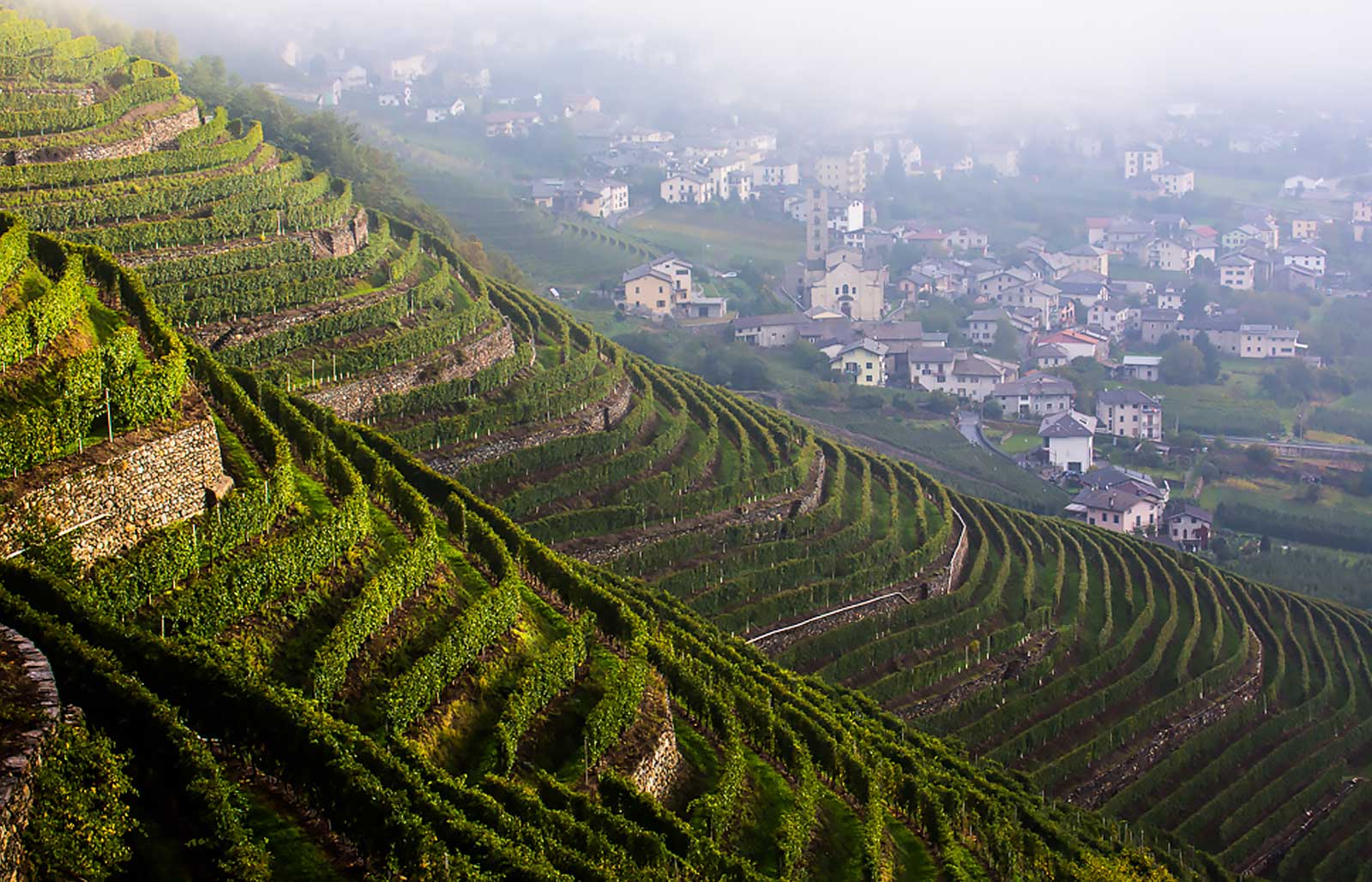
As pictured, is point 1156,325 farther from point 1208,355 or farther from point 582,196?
point 582,196

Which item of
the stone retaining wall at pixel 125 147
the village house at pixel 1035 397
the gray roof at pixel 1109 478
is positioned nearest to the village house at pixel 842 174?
the village house at pixel 1035 397

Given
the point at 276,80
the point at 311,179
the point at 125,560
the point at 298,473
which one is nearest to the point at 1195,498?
the point at 311,179

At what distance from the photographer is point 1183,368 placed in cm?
10938

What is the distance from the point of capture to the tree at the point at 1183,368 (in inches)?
4291

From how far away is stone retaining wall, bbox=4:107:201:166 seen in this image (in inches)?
1837

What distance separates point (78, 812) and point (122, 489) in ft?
26.1

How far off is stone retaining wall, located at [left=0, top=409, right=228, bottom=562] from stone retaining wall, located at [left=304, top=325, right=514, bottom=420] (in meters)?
16.2

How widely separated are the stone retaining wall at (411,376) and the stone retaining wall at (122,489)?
16225mm

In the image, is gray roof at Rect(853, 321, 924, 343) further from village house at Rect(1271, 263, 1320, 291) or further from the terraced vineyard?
village house at Rect(1271, 263, 1320, 291)

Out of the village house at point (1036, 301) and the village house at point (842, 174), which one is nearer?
the village house at point (1036, 301)

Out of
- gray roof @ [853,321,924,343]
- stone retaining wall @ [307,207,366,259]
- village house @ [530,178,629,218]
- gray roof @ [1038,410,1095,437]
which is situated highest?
stone retaining wall @ [307,207,366,259]

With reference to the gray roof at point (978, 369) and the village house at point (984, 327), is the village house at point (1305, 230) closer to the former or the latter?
the village house at point (984, 327)

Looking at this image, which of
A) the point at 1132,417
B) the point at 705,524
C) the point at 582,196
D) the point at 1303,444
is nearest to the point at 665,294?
the point at 582,196

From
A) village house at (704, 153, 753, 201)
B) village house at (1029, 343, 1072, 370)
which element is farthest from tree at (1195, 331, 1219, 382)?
village house at (704, 153, 753, 201)
